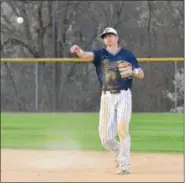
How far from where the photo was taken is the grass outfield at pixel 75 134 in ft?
45.9

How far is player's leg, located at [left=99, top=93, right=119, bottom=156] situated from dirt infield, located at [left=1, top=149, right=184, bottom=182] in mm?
427

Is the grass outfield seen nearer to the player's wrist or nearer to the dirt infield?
the dirt infield

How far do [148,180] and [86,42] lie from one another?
88.9 feet

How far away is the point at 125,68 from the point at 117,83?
24 cm

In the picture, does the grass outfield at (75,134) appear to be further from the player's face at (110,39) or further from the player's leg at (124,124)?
the player's face at (110,39)

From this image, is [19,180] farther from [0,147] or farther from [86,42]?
[86,42]

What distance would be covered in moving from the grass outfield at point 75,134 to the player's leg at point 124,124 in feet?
12.5

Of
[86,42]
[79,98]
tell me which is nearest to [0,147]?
[79,98]

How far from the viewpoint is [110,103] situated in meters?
9.09

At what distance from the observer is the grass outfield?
45.9ft

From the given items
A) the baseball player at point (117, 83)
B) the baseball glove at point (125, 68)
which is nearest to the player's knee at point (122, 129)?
the baseball player at point (117, 83)

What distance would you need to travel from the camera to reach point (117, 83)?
9.05 metres

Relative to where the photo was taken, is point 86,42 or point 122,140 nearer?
point 122,140

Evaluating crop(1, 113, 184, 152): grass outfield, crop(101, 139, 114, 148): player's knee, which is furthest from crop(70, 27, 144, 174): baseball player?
crop(1, 113, 184, 152): grass outfield
